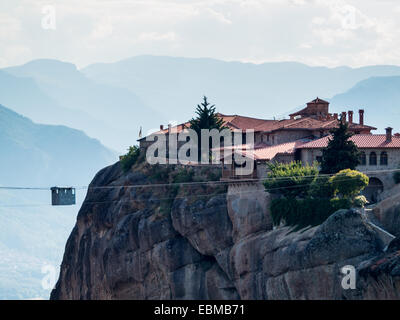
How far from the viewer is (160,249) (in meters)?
94.3

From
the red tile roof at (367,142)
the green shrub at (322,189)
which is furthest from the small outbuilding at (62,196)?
the red tile roof at (367,142)

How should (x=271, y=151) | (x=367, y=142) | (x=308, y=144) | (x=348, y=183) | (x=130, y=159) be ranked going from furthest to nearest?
(x=130, y=159) → (x=271, y=151) → (x=308, y=144) → (x=367, y=142) → (x=348, y=183)

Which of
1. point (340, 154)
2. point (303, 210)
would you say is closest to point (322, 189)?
point (303, 210)

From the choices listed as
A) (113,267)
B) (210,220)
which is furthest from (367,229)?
(113,267)

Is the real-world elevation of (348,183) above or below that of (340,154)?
below

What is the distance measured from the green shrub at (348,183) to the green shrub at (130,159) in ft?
119

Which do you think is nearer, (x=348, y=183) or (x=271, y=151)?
(x=348, y=183)

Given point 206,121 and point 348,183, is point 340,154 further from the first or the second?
point 206,121

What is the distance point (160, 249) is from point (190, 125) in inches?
921

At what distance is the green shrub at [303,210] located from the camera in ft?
250

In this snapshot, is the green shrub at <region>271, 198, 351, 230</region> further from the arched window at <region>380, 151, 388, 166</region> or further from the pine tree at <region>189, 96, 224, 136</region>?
the pine tree at <region>189, 96, 224, 136</region>

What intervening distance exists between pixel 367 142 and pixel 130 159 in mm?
31383

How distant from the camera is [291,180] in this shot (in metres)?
81.7

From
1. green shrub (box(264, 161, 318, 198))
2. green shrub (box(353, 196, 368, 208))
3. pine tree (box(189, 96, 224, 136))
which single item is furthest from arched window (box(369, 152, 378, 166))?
pine tree (box(189, 96, 224, 136))
